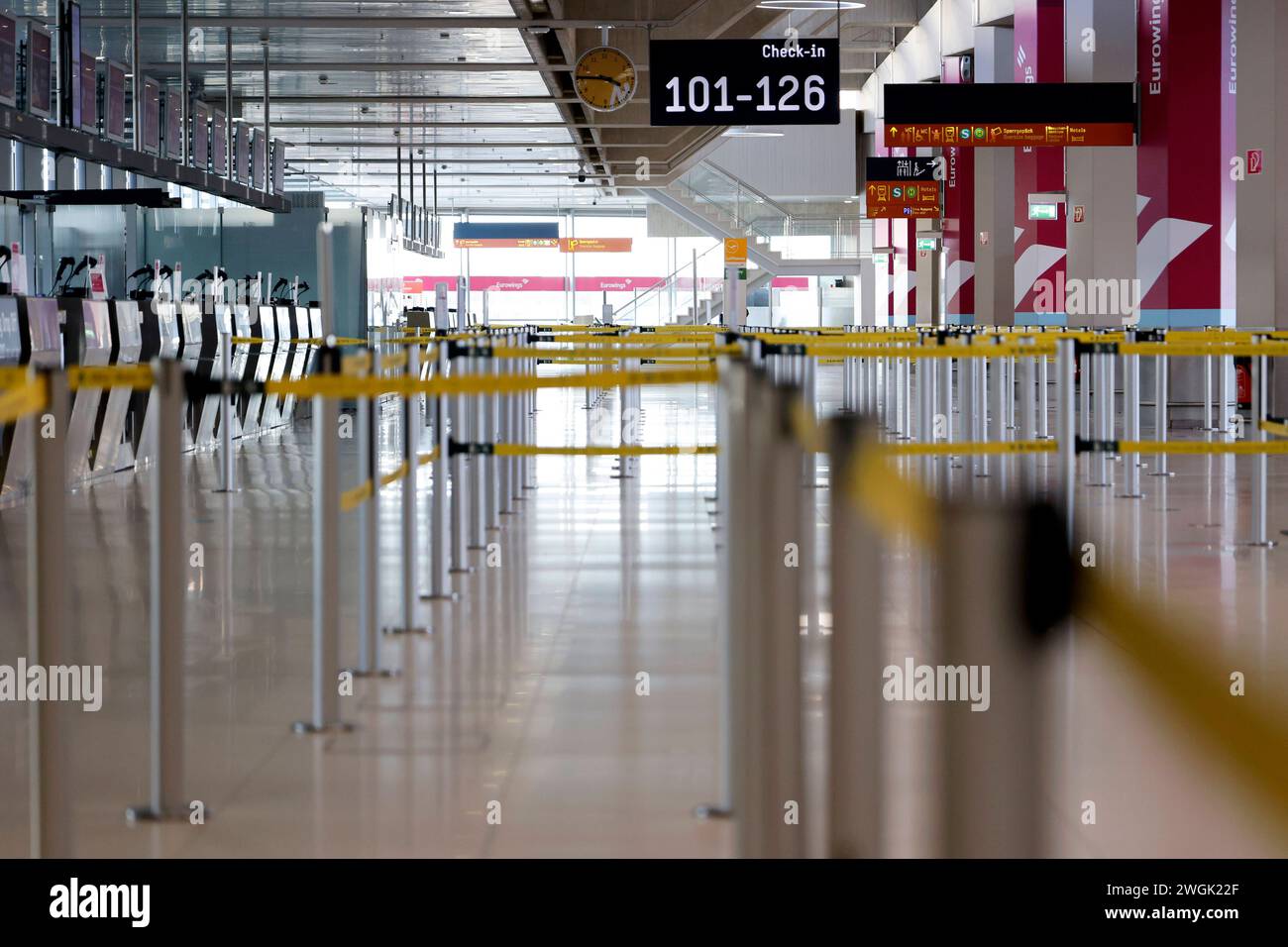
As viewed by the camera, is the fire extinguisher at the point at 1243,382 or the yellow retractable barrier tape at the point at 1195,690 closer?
the yellow retractable barrier tape at the point at 1195,690

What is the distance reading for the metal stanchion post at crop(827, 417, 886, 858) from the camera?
2059 millimetres

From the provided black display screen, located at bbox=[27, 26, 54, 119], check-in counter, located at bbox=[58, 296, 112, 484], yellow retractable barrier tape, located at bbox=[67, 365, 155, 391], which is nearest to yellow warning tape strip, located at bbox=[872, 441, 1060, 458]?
yellow retractable barrier tape, located at bbox=[67, 365, 155, 391]

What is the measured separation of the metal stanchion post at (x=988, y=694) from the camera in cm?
147

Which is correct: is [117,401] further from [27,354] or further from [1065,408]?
[1065,408]

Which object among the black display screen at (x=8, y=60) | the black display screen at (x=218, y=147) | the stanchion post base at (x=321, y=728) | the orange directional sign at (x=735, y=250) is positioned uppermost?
the orange directional sign at (x=735, y=250)

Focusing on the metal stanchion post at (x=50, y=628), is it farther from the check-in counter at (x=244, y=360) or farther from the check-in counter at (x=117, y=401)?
the check-in counter at (x=244, y=360)

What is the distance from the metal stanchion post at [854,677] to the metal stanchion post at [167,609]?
2076mm

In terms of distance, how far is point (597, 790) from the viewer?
158 inches

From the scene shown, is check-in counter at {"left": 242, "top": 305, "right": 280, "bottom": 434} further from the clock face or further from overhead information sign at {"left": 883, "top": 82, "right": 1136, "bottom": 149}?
overhead information sign at {"left": 883, "top": 82, "right": 1136, "bottom": 149}

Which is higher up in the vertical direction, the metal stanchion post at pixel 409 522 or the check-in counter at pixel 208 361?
the check-in counter at pixel 208 361

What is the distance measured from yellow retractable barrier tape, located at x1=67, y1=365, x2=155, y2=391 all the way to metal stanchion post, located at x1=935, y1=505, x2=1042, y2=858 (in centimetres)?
270

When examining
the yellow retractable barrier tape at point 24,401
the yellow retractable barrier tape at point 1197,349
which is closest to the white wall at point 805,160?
the yellow retractable barrier tape at point 1197,349

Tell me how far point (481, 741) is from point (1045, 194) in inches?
784
